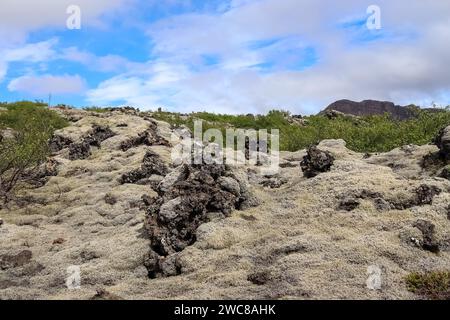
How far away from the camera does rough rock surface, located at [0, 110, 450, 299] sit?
48.8ft

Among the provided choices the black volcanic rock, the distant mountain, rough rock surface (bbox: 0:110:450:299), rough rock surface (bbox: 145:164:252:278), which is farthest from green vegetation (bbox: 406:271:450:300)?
the black volcanic rock

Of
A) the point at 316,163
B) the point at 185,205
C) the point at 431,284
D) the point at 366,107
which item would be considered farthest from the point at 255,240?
the point at 366,107

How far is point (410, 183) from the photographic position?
64.2ft

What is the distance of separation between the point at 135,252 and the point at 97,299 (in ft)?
14.7

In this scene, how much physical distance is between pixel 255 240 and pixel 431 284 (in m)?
5.80

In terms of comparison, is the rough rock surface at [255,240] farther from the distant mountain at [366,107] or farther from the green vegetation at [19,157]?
the distant mountain at [366,107]

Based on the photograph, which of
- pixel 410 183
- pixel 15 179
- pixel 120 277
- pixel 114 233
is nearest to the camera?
pixel 120 277

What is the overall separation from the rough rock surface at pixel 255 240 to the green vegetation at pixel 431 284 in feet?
0.89

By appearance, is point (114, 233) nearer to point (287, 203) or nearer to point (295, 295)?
point (287, 203)

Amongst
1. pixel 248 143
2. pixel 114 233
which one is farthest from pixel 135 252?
pixel 248 143

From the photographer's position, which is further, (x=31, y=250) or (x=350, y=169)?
(x=350, y=169)

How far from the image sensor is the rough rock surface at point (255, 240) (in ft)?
48.8

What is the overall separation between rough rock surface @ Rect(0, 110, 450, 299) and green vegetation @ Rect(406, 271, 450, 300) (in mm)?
272

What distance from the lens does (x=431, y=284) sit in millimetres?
14016
